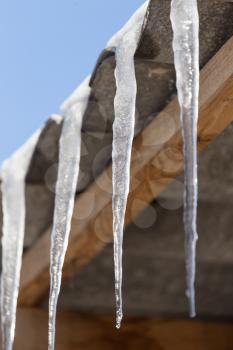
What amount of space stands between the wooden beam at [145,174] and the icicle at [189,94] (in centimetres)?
20

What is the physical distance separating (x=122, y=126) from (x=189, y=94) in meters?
0.36

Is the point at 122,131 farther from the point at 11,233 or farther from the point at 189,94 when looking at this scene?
the point at 11,233

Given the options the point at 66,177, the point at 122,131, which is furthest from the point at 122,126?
the point at 66,177

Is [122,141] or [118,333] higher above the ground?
[122,141]

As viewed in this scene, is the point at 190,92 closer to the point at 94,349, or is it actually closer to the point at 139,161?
the point at 139,161

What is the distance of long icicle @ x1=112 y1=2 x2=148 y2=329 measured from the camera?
288cm

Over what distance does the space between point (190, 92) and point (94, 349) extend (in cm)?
254

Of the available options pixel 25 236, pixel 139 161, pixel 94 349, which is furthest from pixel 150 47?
pixel 94 349

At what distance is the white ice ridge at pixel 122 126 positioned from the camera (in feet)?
9.45

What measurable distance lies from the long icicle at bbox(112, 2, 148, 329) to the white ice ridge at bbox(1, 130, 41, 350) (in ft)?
3.26

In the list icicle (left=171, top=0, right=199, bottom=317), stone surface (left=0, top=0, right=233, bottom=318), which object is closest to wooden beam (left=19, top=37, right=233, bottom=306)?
stone surface (left=0, top=0, right=233, bottom=318)

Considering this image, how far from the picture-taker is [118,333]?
5.01 m

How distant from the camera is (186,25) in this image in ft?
8.60

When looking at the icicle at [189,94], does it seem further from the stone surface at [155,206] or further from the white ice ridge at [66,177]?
the white ice ridge at [66,177]
